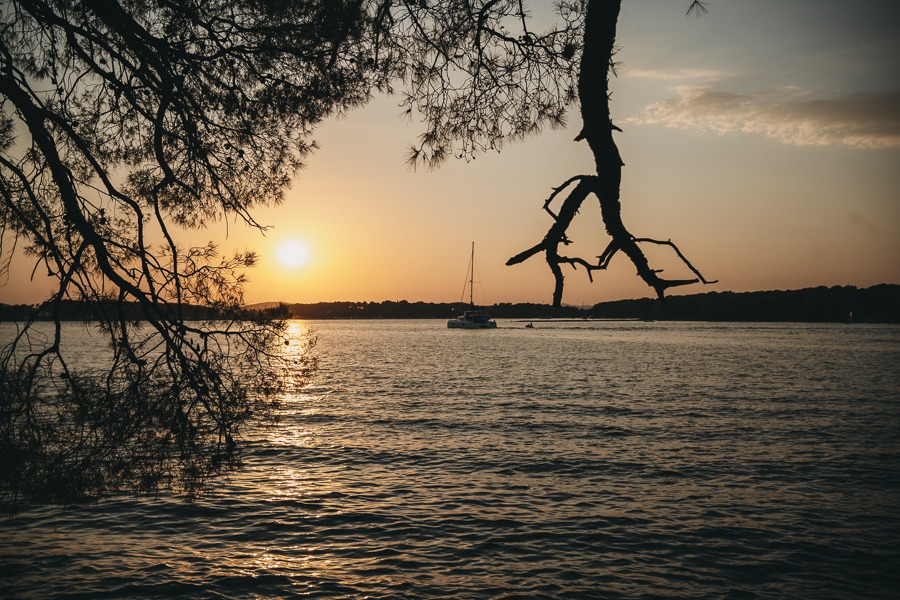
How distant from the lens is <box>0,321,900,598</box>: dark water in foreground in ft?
32.7

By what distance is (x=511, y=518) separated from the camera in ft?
42.2

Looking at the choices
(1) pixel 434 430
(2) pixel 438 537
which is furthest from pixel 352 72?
(1) pixel 434 430

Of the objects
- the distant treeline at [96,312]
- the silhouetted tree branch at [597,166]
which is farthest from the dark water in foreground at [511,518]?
the silhouetted tree branch at [597,166]

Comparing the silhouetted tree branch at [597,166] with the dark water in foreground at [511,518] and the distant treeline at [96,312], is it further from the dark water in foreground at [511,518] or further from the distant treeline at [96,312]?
the dark water in foreground at [511,518]

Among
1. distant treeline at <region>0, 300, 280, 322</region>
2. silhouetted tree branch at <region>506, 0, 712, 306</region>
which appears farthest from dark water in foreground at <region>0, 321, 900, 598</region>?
silhouetted tree branch at <region>506, 0, 712, 306</region>

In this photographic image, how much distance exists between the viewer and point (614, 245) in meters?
2.28

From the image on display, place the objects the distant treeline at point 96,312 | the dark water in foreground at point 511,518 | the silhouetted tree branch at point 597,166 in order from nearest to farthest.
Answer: the silhouetted tree branch at point 597,166, the distant treeline at point 96,312, the dark water in foreground at point 511,518

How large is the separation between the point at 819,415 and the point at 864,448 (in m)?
7.44

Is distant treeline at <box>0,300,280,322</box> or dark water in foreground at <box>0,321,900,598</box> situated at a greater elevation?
distant treeline at <box>0,300,280,322</box>

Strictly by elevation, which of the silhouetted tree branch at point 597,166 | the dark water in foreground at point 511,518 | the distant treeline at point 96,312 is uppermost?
the silhouetted tree branch at point 597,166

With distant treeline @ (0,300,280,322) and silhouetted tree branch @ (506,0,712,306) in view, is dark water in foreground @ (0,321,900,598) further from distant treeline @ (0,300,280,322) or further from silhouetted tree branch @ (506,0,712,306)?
silhouetted tree branch @ (506,0,712,306)

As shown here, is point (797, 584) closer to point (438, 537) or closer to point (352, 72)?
point (438, 537)

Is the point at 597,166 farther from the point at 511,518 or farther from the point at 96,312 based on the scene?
the point at 511,518

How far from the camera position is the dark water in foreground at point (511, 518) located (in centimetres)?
997
